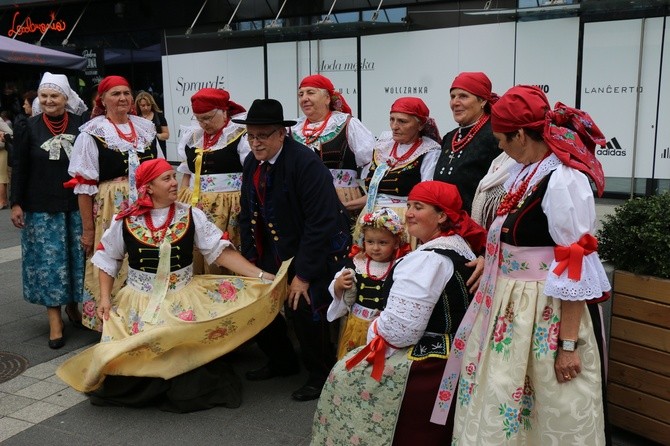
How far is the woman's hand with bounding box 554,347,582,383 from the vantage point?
8.25ft

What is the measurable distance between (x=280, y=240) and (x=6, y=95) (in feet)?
39.4

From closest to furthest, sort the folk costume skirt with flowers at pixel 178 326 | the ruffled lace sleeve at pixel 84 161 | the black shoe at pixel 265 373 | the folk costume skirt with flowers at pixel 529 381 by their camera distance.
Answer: the folk costume skirt with flowers at pixel 529 381 → the folk costume skirt with flowers at pixel 178 326 → the black shoe at pixel 265 373 → the ruffled lace sleeve at pixel 84 161

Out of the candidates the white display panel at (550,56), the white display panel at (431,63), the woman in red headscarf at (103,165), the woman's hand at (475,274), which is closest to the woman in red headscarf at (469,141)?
the woman's hand at (475,274)

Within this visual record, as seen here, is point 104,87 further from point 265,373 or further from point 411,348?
point 411,348

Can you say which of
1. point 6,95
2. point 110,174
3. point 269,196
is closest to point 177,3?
point 6,95

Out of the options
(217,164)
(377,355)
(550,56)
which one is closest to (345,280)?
(377,355)

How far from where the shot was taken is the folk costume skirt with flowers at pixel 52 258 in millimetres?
5230

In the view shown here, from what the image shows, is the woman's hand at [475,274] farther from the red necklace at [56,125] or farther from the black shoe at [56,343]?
the red necklace at [56,125]

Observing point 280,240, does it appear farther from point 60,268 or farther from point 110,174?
point 60,268

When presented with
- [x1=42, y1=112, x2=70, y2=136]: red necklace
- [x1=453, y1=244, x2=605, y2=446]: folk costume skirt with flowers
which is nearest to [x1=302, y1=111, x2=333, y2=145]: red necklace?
[x1=42, y1=112, x2=70, y2=136]: red necklace

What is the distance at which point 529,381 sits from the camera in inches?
103

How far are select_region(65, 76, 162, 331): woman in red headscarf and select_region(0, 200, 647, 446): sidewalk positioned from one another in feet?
2.21

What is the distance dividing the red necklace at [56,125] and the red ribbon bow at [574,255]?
163 inches

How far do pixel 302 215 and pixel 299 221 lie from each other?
43 millimetres
